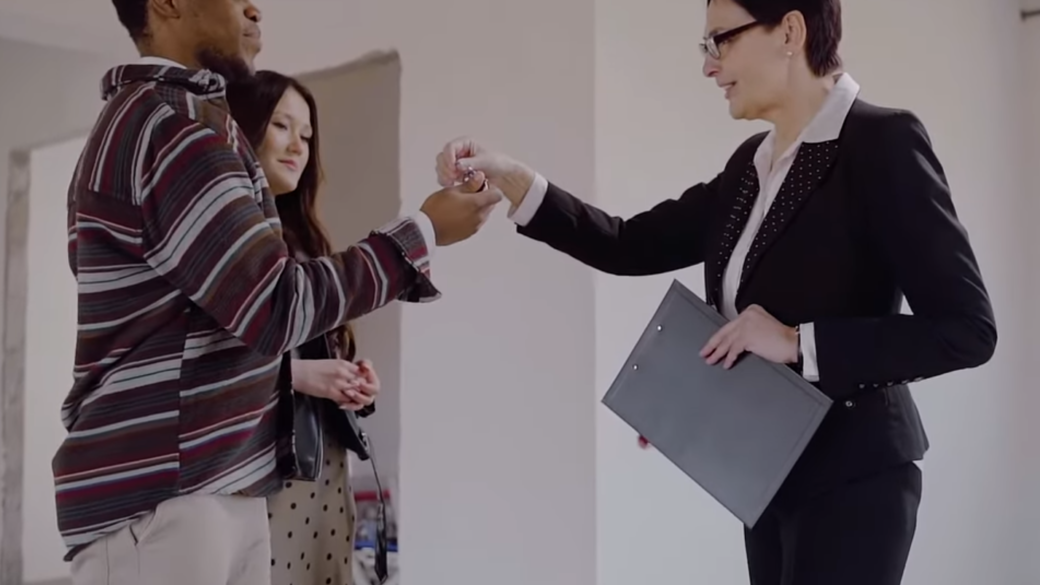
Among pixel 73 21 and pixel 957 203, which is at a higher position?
pixel 73 21

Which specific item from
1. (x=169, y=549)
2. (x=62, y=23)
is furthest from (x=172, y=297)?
(x=62, y=23)

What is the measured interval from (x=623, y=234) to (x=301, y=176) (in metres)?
0.59

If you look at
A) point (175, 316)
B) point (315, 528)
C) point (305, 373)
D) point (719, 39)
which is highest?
point (719, 39)

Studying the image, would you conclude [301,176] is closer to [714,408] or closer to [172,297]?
[172,297]

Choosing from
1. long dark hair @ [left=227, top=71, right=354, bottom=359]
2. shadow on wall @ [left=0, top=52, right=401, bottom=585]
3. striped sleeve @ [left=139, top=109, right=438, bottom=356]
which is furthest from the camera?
shadow on wall @ [left=0, top=52, right=401, bottom=585]

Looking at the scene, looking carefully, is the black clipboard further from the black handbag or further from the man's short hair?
the man's short hair

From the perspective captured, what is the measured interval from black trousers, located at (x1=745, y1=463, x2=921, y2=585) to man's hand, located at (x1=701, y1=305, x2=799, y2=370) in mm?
159

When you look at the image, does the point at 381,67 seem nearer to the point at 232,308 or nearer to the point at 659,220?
the point at 659,220

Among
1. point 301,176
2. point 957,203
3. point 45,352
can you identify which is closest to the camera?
point 301,176

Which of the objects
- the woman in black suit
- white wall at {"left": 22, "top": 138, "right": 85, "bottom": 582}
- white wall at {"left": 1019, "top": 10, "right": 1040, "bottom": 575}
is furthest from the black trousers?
white wall at {"left": 22, "top": 138, "right": 85, "bottom": 582}

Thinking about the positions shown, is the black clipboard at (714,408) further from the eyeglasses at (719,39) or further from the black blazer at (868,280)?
the eyeglasses at (719,39)

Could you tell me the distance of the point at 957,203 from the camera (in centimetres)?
287

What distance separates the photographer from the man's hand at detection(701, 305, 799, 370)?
3.61ft

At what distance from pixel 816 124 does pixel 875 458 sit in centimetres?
38
